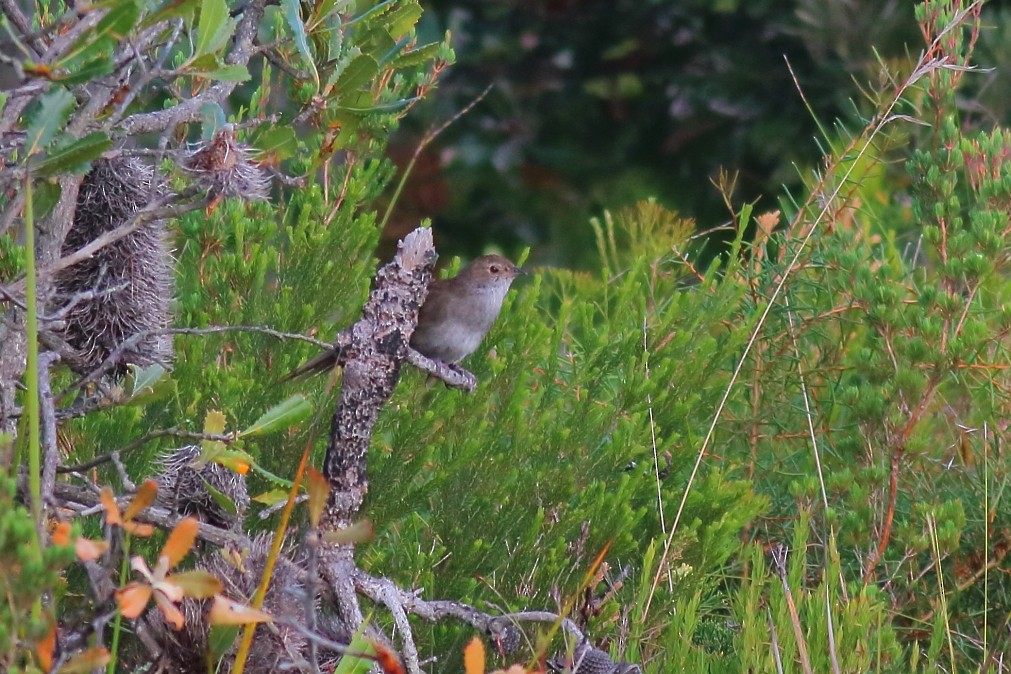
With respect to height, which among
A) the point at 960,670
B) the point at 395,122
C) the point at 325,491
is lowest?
the point at 960,670

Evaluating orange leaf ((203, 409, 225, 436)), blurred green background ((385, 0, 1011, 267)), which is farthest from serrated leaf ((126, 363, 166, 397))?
blurred green background ((385, 0, 1011, 267))

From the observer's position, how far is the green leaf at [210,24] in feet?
6.57

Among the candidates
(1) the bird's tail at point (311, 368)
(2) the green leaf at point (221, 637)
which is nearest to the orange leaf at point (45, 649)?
(2) the green leaf at point (221, 637)

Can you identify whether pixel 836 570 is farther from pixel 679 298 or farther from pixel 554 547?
pixel 679 298

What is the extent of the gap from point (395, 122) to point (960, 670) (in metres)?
2.07

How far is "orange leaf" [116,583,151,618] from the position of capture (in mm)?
1638

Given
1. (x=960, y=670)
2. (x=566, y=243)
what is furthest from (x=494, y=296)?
(x=566, y=243)

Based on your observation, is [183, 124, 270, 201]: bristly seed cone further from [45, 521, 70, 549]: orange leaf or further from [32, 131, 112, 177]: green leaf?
[45, 521, 70, 549]: orange leaf

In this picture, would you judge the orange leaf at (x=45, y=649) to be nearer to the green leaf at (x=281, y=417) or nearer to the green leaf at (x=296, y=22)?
the green leaf at (x=281, y=417)

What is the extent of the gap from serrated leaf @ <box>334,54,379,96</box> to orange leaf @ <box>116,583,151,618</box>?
1.04 m

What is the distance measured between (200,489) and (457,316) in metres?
1.69

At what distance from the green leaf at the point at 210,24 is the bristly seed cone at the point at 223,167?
0.19m

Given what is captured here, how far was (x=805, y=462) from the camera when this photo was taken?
4160mm

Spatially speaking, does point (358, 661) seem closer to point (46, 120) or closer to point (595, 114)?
point (46, 120)
